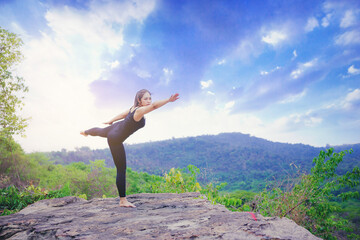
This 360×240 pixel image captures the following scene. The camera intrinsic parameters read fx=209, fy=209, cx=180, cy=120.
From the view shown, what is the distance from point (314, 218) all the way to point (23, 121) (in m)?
13.0

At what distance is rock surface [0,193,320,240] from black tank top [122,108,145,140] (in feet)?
4.27

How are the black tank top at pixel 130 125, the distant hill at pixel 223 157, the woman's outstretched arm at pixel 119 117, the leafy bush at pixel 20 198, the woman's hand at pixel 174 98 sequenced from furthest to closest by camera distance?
the distant hill at pixel 223 157 < the leafy bush at pixel 20 198 < the woman's outstretched arm at pixel 119 117 < the black tank top at pixel 130 125 < the woman's hand at pixel 174 98

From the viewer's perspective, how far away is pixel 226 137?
315ft

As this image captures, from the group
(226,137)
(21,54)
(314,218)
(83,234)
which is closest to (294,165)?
(314,218)

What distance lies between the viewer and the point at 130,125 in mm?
3715

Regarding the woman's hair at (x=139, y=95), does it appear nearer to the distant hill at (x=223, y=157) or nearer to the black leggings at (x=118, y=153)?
the black leggings at (x=118, y=153)

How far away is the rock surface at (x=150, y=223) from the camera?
82.0 inches

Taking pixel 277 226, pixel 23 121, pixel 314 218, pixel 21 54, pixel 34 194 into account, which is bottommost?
pixel 314 218

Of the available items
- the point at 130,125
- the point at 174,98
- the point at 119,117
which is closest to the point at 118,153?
the point at 130,125

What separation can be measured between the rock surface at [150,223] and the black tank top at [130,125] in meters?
1.30

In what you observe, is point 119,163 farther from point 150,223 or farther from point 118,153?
point 150,223

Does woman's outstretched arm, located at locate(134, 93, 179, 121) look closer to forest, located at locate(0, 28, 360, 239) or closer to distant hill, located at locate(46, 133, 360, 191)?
forest, located at locate(0, 28, 360, 239)

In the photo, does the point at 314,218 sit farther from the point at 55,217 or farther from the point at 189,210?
the point at 55,217

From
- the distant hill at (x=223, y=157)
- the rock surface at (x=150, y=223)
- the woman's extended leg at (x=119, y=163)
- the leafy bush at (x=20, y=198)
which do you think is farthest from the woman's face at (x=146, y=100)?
the distant hill at (x=223, y=157)
